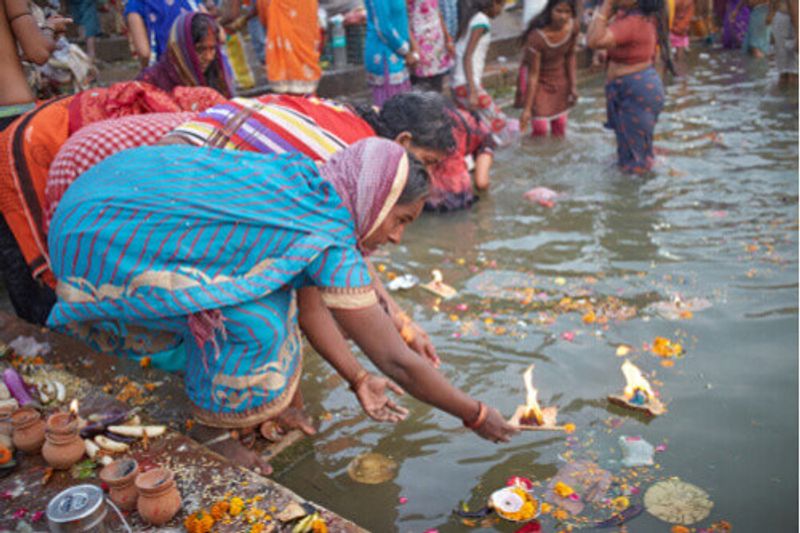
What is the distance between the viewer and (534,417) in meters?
3.04

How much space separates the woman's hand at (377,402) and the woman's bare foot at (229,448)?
53 cm

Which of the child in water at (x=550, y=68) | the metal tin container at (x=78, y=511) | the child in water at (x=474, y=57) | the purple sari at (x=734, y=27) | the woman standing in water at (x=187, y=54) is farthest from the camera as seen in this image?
the purple sari at (x=734, y=27)

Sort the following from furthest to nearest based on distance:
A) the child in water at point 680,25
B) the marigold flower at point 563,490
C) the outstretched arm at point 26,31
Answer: the child in water at point 680,25 < the outstretched arm at point 26,31 < the marigold flower at point 563,490

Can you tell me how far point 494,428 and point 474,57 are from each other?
195 inches

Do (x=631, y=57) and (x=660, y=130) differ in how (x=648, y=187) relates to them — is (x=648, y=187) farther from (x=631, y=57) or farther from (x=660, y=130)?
(x=660, y=130)

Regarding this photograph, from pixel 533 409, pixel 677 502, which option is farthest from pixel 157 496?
pixel 677 502

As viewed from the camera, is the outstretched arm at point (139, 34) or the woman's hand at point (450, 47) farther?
the woman's hand at point (450, 47)

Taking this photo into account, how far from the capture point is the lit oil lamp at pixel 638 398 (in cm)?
310

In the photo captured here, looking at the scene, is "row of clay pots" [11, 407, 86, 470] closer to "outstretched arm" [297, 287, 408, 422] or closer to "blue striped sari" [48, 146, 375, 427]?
"blue striped sari" [48, 146, 375, 427]

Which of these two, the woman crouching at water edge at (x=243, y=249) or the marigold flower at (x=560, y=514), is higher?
the woman crouching at water edge at (x=243, y=249)

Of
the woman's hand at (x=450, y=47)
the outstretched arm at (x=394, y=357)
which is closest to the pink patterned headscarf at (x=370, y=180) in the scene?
the outstretched arm at (x=394, y=357)

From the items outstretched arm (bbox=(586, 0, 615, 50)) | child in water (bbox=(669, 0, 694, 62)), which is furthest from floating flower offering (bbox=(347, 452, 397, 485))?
child in water (bbox=(669, 0, 694, 62))

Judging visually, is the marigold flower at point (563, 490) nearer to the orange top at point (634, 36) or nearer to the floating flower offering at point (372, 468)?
the floating flower offering at point (372, 468)

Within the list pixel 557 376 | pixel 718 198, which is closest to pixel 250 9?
pixel 718 198
